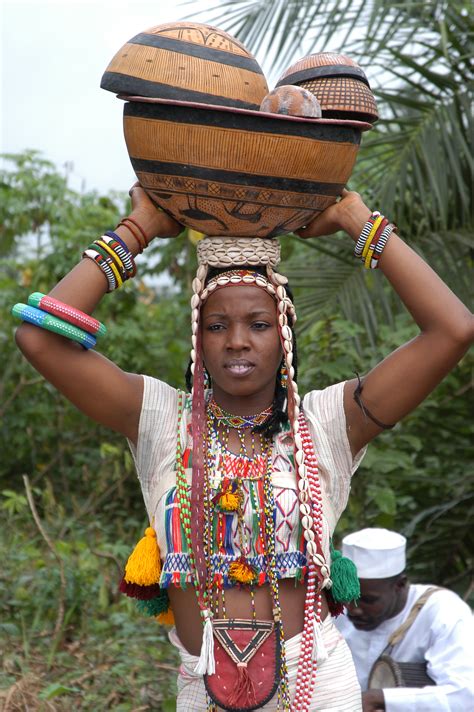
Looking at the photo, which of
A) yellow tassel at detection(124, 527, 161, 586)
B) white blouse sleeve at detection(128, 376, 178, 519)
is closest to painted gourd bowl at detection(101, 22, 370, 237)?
white blouse sleeve at detection(128, 376, 178, 519)

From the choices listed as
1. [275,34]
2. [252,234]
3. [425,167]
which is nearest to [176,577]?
[252,234]

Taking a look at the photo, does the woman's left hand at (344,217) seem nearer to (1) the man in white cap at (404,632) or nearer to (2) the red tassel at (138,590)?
(2) the red tassel at (138,590)

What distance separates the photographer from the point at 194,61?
8.50ft

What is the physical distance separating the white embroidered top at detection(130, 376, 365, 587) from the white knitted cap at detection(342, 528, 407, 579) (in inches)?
55.4

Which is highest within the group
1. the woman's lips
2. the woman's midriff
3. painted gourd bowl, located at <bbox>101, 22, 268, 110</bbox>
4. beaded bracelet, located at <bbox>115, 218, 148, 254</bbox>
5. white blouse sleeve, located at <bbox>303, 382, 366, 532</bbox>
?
painted gourd bowl, located at <bbox>101, 22, 268, 110</bbox>

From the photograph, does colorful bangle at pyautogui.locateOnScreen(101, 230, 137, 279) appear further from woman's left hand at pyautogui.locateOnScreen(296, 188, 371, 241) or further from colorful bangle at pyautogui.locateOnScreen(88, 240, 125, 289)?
woman's left hand at pyautogui.locateOnScreen(296, 188, 371, 241)

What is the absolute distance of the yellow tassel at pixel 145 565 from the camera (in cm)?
277

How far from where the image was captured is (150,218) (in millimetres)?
2787

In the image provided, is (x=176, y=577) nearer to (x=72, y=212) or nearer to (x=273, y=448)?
(x=273, y=448)

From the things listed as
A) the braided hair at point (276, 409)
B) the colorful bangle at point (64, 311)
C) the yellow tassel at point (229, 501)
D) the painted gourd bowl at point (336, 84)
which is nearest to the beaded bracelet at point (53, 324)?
the colorful bangle at point (64, 311)

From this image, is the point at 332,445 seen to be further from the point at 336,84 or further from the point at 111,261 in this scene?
the point at 336,84

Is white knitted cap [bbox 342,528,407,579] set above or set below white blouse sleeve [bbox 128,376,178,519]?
below

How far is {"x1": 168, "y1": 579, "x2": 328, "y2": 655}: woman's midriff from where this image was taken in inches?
107

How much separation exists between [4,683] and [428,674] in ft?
5.81
